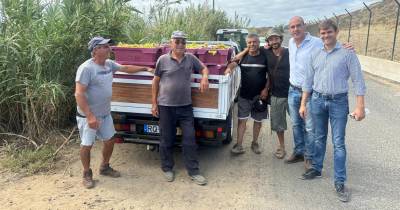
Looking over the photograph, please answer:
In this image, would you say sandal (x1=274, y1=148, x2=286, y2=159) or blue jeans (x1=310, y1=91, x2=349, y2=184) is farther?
sandal (x1=274, y1=148, x2=286, y2=159)

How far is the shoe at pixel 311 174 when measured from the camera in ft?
17.3

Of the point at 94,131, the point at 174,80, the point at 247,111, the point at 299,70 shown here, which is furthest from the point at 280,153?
the point at 94,131

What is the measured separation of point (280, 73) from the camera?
227 inches

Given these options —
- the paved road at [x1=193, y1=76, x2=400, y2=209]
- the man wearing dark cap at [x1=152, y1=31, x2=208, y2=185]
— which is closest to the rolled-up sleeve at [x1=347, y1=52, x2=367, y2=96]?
the paved road at [x1=193, y1=76, x2=400, y2=209]

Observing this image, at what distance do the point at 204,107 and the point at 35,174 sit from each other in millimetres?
2418

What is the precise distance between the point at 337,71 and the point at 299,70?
31.6 inches

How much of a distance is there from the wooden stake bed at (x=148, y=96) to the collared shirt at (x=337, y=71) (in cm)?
118

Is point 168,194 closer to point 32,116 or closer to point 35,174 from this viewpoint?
point 35,174

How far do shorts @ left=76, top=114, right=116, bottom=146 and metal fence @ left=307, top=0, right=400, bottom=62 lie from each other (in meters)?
5.71

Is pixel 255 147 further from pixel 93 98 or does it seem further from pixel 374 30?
pixel 374 30

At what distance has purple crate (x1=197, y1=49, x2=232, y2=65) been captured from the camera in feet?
17.3

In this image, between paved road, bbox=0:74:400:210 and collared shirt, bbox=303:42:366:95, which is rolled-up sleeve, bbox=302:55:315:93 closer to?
collared shirt, bbox=303:42:366:95

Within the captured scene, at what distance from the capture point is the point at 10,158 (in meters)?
5.57

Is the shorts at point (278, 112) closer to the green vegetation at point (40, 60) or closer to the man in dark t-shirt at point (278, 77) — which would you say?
the man in dark t-shirt at point (278, 77)
